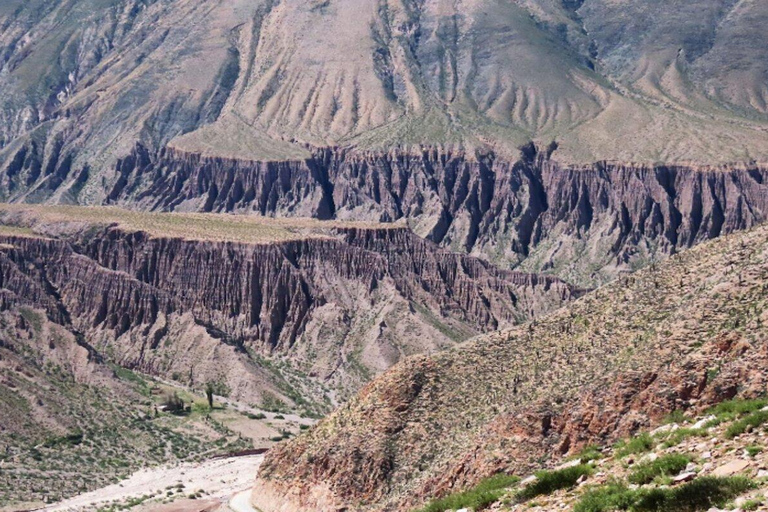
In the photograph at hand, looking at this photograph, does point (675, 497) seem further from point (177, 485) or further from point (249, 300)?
point (249, 300)

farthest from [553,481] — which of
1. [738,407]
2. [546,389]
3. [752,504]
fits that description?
[546,389]

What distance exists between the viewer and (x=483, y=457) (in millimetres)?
53062

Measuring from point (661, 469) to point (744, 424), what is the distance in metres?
3.16

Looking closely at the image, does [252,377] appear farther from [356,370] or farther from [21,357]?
[21,357]

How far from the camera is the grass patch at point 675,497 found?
3019cm

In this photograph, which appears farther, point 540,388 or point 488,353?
point 488,353

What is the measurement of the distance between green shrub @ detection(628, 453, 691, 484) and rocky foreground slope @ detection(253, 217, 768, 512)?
10.6 meters

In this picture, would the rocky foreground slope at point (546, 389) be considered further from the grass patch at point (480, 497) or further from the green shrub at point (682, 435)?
the green shrub at point (682, 435)

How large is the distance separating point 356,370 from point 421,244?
34.3 metres

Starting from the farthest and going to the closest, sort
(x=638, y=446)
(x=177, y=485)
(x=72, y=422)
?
1. (x=72, y=422)
2. (x=177, y=485)
3. (x=638, y=446)

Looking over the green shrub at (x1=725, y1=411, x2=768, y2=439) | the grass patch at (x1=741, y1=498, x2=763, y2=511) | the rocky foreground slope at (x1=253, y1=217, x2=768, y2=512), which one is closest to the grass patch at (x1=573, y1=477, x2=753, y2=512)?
the grass patch at (x1=741, y1=498, x2=763, y2=511)

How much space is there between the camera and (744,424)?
3553 cm

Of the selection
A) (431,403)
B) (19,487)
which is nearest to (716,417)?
(431,403)

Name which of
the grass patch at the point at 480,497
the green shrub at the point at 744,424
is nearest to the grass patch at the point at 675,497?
the green shrub at the point at 744,424
